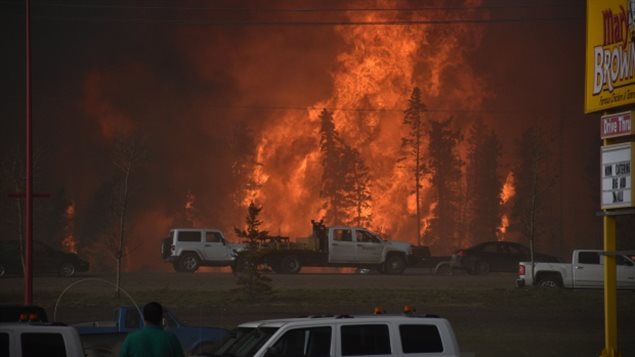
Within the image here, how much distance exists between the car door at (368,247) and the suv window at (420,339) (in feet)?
116

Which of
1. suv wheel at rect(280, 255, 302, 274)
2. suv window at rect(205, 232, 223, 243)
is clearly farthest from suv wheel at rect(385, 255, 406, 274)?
suv window at rect(205, 232, 223, 243)

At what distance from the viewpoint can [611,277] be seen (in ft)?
73.0

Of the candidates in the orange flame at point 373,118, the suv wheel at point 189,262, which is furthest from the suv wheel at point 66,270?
the orange flame at point 373,118

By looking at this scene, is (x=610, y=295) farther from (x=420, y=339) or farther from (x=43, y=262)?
(x=43, y=262)

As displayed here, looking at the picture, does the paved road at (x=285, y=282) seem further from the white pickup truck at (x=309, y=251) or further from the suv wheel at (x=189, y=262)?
the suv wheel at (x=189, y=262)

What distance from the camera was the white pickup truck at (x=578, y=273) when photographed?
41969mm

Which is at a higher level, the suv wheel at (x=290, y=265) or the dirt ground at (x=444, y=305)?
the suv wheel at (x=290, y=265)

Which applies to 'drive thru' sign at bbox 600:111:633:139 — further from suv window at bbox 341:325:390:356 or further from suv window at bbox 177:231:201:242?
suv window at bbox 177:231:201:242

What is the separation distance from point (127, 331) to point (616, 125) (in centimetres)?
1037

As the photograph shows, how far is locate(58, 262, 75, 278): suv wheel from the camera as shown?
155 ft

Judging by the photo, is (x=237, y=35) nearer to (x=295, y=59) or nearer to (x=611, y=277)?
(x=295, y=59)

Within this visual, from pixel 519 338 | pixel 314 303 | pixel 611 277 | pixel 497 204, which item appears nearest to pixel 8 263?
pixel 314 303

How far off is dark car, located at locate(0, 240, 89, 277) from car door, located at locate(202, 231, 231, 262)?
5761mm

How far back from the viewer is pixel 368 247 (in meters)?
50.7
